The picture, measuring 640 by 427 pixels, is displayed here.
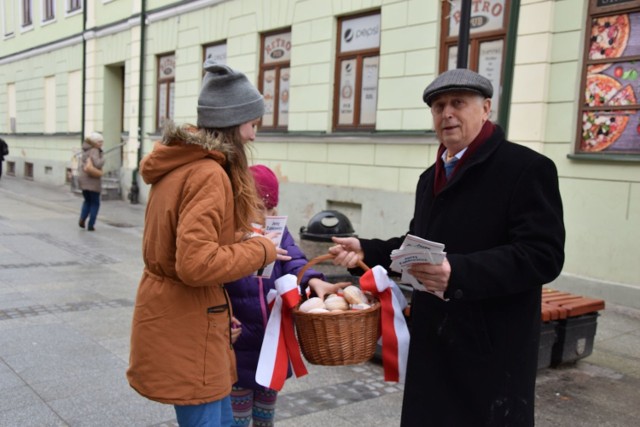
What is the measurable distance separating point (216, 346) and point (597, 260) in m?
6.00

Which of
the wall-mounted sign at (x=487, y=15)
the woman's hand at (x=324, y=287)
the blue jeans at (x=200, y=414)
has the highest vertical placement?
the wall-mounted sign at (x=487, y=15)

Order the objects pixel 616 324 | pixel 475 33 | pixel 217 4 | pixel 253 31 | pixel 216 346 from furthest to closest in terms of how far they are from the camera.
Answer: pixel 217 4 → pixel 253 31 → pixel 475 33 → pixel 616 324 → pixel 216 346

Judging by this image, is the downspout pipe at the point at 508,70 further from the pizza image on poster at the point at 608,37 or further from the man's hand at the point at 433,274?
the man's hand at the point at 433,274

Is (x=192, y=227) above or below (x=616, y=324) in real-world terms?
above

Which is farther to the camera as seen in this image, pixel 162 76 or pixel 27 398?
pixel 162 76

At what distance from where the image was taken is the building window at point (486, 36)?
324 inches

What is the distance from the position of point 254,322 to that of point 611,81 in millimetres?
5985

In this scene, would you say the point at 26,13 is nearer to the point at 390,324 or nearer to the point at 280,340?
the point at 280,340

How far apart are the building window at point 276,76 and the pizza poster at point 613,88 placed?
20.0 ft

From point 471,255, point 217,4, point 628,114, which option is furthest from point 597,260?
point 217,4

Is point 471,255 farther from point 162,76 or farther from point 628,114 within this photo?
point 162,76

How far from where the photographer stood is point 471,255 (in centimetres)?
190

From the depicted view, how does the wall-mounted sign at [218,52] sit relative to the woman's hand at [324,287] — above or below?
above

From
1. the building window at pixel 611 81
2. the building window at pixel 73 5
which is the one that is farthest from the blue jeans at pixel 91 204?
the building window at pixel 73 5
